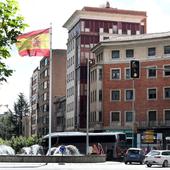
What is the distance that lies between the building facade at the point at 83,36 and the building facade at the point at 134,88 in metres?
10.1

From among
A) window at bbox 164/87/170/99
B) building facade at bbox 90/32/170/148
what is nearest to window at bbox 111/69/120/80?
building facade at bbox 90/32/170/148

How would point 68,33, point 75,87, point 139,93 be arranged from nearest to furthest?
point 139,93 < point 75,87 < point 68,33

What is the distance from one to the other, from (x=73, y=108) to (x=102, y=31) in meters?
15.0

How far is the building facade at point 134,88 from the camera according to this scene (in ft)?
261

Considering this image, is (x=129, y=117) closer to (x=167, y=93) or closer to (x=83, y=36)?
(x=167, y=93)

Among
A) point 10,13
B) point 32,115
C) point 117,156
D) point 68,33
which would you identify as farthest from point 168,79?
point 32,115

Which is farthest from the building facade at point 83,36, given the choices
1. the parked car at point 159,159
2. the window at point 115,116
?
the parked car at point 159,159

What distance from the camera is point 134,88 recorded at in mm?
82750

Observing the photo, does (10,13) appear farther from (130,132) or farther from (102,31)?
(102,31)

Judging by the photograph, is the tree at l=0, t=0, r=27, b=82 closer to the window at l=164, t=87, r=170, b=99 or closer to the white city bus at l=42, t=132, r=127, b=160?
the white city bus at l=42, t=132, r=127, b=160

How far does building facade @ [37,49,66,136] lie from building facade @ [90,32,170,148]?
38239mm

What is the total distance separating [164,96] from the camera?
79.8 metres

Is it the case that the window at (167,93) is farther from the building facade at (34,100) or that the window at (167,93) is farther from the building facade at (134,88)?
the building facade at (34,100)

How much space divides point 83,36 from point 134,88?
19.6 metres
